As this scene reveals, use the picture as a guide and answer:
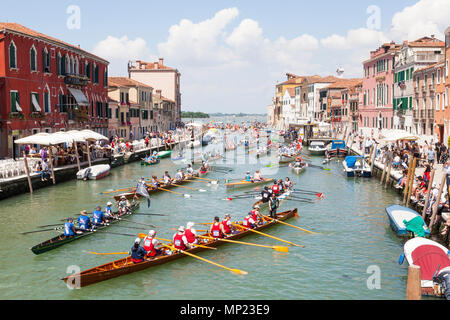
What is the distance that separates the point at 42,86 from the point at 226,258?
92.3ft

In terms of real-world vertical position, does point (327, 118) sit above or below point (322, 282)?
above

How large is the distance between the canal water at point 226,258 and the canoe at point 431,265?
3.44 ft

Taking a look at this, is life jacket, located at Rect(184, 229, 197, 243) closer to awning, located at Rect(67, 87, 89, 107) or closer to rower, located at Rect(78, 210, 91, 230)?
rower, located at Rect(78, 210, 91, 230)

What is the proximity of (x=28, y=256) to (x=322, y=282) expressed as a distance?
11247 millimetres

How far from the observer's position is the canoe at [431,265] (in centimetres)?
1350

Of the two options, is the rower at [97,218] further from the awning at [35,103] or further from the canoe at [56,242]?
the awning at [35,103]

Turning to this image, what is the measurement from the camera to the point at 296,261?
17625 mm

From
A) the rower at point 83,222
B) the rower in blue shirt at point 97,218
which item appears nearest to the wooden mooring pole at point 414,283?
the rower at point 83,222

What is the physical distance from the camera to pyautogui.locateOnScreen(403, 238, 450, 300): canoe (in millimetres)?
13500

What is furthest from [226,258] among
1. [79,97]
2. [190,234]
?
[79,97]

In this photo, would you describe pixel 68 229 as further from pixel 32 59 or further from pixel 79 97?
pixel 79 97

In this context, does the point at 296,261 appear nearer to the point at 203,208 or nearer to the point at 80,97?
the point at 203,208

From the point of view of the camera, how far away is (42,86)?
38875 mm
